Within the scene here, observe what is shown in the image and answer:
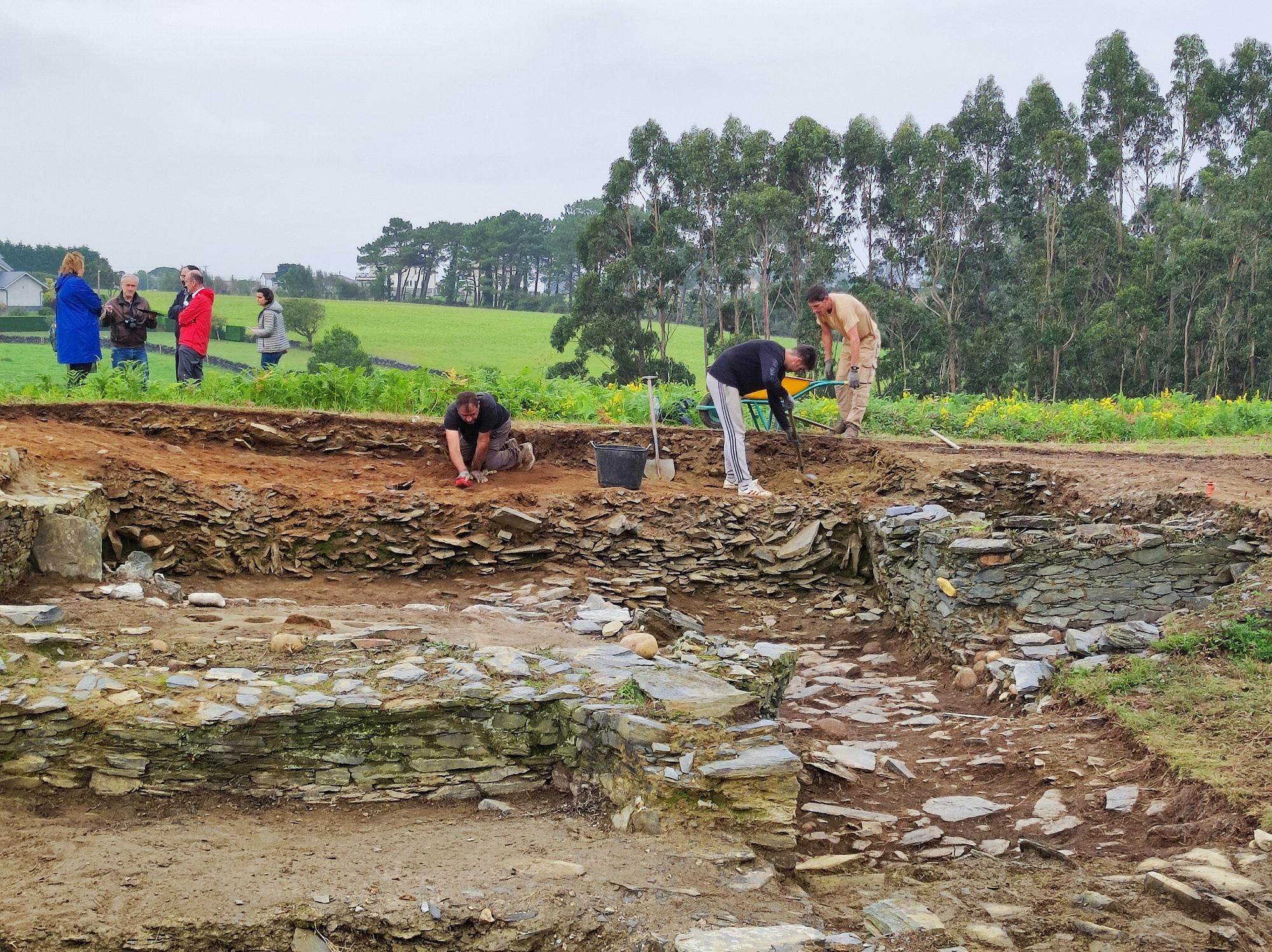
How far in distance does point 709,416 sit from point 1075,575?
482 centimetres

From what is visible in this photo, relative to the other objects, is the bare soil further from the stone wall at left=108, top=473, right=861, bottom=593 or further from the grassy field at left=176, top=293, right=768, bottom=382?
the grassy field at left=176, top=293, right=768, bottom=382

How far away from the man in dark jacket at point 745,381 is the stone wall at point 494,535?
1.27 feet

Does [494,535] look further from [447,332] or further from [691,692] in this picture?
[447,332]

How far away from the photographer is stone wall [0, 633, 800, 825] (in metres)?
4.38

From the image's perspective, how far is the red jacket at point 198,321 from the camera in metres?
10.8

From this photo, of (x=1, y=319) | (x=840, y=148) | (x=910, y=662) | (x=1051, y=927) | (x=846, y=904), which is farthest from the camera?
(x=840, y=148)

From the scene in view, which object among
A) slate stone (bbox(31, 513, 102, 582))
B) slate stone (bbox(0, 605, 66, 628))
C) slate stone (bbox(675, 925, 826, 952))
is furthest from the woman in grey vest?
slate stone (bbox(675, 925, 826, 952))

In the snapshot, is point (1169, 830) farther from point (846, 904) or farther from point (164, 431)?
point (164, 431)

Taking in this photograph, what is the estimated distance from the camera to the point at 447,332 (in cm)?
3108

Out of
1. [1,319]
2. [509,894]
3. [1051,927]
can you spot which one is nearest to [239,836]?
[509,894]

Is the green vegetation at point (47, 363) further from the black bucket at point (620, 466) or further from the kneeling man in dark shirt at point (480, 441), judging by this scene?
the black bucket at point (620, 466)

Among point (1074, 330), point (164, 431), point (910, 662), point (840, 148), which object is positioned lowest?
point (910, 662)

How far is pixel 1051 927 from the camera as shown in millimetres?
3637

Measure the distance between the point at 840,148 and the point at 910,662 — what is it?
85.7ft
